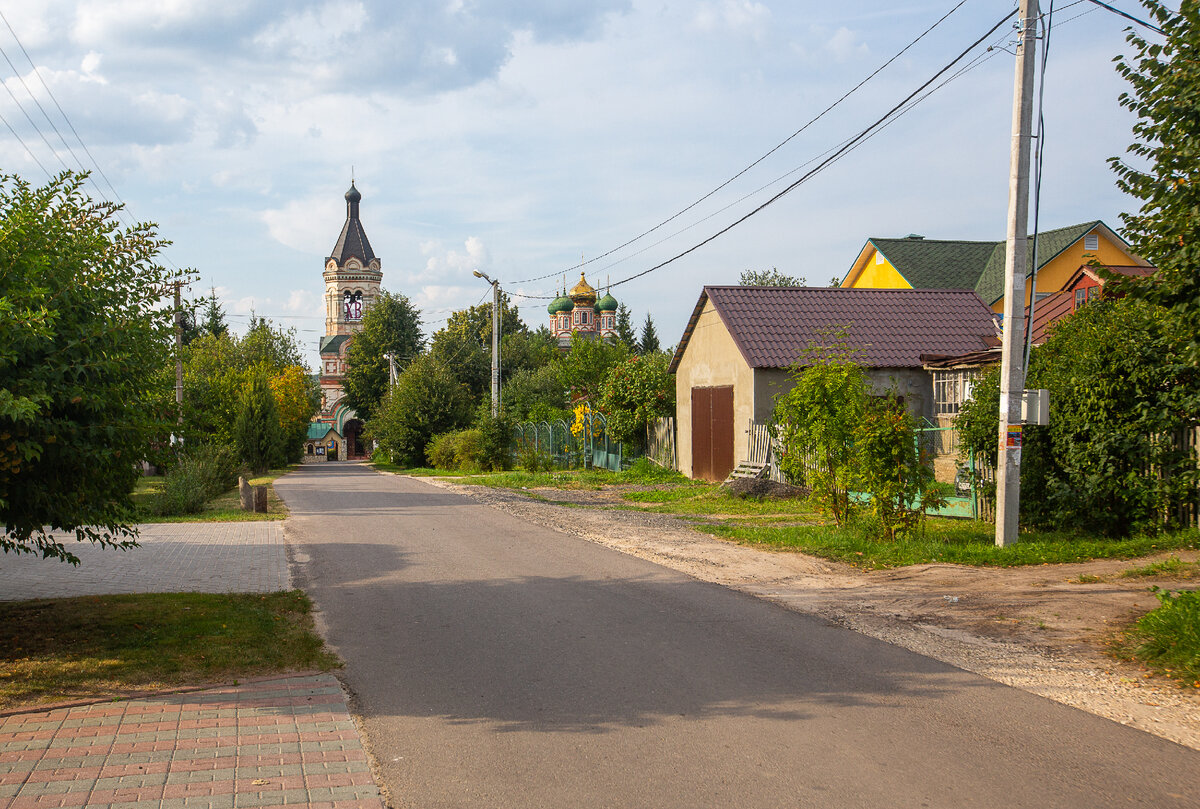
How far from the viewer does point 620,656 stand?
22.9 ft

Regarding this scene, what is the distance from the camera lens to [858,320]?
24.7 m

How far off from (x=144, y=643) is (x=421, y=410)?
3937 centimetres

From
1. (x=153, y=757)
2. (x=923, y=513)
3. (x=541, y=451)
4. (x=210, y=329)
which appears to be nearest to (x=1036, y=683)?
(x=153, y=757)

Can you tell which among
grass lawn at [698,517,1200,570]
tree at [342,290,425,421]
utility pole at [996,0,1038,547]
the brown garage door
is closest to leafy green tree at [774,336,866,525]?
grass lawn at [698,517,1200,570]

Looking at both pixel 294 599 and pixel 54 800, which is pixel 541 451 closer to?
pixel 294 599

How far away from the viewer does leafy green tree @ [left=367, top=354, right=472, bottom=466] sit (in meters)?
46.1

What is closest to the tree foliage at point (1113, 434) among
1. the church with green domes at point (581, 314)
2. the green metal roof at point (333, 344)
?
the church with green domes at point (581, 314)

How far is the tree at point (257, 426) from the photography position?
4209 cm

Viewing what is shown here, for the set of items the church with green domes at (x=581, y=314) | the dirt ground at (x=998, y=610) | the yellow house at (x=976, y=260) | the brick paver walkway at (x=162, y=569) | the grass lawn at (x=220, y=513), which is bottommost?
the grass lawn at (x=220, y=513)

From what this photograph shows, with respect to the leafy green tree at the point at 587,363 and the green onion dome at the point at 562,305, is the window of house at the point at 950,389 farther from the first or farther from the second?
the green onion dome at the point at 562,305

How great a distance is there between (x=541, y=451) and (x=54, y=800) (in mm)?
28886

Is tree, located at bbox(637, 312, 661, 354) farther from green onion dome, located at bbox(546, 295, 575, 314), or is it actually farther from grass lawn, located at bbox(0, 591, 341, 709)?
grass lawn, located at bbox(0, 591, 341, 709)

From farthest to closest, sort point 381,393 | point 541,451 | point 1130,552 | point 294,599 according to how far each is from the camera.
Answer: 1. point 381,393
2. point 541,451
3. point 1130,552
4. point 294,599

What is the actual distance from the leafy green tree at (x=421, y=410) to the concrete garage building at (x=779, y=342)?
861 inches
